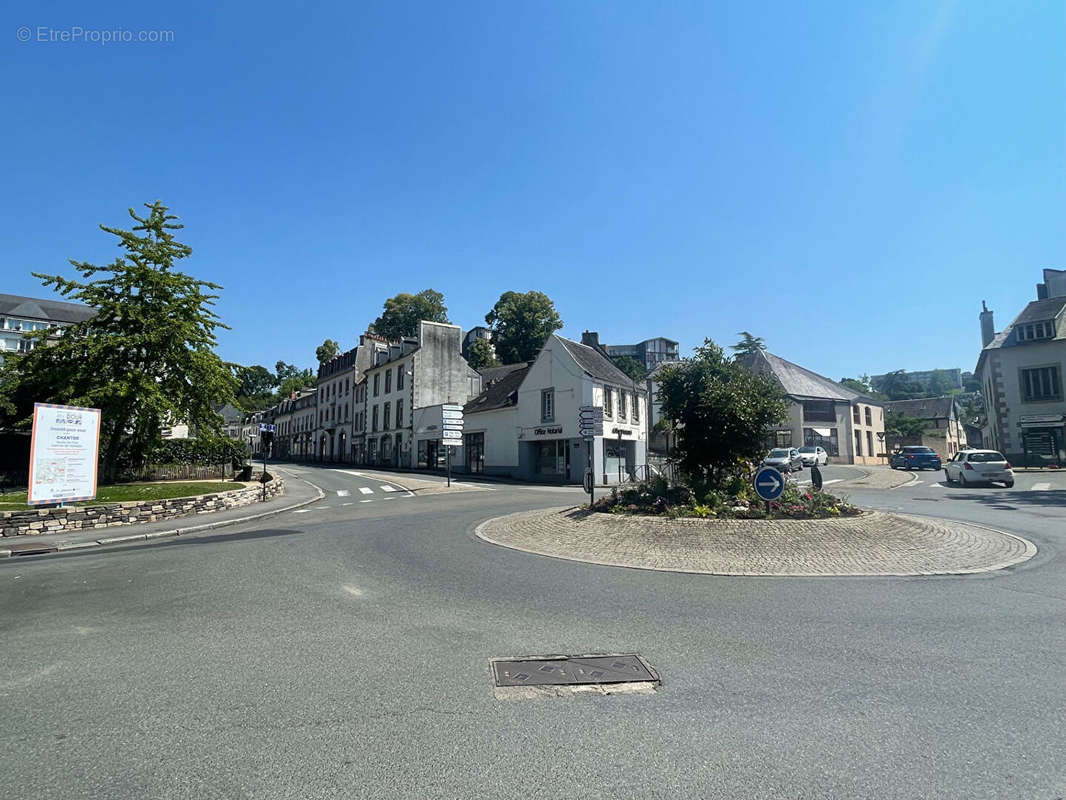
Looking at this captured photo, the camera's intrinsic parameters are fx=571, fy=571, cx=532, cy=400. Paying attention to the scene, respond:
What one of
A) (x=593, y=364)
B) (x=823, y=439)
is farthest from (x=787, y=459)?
(x=823, y=439)

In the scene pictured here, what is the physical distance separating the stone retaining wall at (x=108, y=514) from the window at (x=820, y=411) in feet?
161

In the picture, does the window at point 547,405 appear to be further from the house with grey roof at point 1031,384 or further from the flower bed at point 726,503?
the house with grey roof at point 1031,384

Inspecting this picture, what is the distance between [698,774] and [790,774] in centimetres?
50

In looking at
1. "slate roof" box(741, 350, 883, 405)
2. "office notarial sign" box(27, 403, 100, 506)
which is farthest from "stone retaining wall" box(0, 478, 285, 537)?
"slate roof" box(741, 350, 883, 405)

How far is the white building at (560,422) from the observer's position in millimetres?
34281

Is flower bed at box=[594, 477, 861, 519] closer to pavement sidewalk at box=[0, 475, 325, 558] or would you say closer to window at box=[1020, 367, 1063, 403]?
pavement sidewalk at box=[0, 475, 325, 558]

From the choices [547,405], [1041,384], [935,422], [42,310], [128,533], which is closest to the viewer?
[128,533]

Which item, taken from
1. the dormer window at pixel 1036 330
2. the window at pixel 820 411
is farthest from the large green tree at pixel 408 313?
the dormer window at pixel 1036 330

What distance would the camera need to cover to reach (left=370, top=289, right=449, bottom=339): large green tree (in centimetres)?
6862

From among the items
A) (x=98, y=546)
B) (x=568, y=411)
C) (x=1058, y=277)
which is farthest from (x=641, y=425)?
(x=1058, y=277)

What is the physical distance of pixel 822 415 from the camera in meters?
53.4

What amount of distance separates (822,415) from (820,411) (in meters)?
0.41

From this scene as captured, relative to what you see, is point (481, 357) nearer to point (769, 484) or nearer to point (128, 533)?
point (128, 533)

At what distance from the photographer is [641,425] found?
40031 mm
